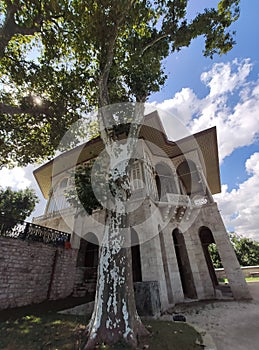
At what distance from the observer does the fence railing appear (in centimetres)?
716

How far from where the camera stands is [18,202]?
47.1 feet

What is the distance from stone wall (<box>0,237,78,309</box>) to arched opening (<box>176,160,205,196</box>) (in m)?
10.7

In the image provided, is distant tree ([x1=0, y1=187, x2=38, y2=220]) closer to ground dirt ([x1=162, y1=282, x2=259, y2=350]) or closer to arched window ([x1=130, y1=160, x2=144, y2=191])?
arched window ([x1=130, y1=160, x2=144, y2=191])

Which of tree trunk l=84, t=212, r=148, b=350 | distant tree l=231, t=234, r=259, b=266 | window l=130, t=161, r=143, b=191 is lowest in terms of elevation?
tree trunk l=84, t=212, r=148, b=350

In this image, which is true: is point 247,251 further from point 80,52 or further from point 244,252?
point 80,52

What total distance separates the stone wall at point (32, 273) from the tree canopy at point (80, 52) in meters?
5.57

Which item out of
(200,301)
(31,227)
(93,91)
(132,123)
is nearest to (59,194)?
(31,227)

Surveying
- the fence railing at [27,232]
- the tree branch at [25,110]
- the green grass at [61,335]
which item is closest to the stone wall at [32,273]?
the fence railing at [27,232]

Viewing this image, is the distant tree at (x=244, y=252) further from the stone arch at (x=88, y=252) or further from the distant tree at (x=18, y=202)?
the distant tree at (x=18, y=202)

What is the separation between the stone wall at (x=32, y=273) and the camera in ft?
20.8

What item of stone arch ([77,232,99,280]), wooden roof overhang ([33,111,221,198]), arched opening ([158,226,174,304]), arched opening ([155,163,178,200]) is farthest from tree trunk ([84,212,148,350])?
arched opening ([155,163,178,200])

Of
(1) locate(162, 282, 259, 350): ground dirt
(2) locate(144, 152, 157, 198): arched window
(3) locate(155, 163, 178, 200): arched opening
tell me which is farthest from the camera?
(3) locate(155, 163, 178, 200): arched opening

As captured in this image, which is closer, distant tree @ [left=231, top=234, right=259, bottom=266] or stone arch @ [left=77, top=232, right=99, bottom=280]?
stone arch @ [left=77, top=232, right=99, bottom=280]

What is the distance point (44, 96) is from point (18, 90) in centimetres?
140
